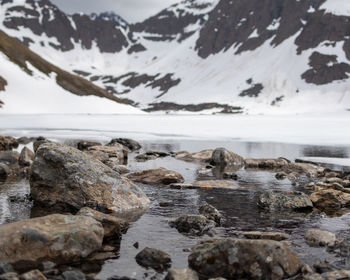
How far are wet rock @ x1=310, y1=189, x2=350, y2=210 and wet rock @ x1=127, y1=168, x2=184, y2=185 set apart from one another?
7.52m

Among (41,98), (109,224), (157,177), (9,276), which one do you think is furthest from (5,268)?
(41,98)

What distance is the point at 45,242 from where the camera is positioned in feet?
33.2

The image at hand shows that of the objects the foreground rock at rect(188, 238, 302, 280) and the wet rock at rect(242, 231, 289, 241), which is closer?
the foreground rock at rect(188, 238, 302, 280)

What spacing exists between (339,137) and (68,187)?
156ft

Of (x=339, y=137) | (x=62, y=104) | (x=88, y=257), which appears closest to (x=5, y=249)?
(x=88, y=257)

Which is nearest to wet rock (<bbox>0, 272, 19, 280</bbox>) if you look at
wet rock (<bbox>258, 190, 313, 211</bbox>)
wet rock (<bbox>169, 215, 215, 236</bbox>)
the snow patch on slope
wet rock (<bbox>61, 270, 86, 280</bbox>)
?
wet rock (<bbox>61, 270, 86, 280</bbox>)

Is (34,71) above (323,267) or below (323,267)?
above

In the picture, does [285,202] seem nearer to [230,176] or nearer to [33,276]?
[230,176]

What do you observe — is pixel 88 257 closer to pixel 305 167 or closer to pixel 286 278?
pixel 286 278

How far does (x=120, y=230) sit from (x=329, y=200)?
873 centimetres

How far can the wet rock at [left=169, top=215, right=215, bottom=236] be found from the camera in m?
13.0

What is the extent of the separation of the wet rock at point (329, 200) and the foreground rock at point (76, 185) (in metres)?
6.62

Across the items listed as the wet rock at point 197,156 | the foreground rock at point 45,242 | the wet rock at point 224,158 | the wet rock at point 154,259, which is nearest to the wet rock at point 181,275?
the wet rock at point 154,259

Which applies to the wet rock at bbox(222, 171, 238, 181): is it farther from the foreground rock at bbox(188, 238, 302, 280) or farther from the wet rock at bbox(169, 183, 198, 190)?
the foreground rock at bbox(188, 238, 302, 280)
